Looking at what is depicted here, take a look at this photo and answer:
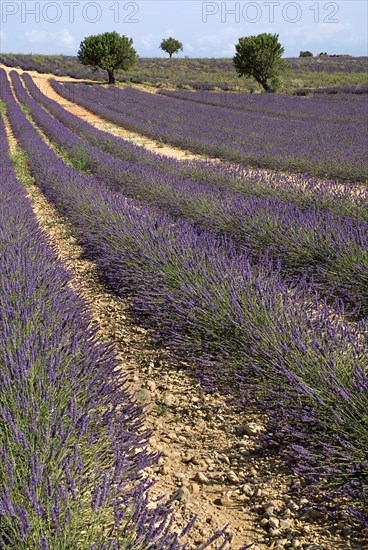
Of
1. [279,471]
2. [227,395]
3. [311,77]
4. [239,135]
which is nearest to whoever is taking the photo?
[279,471]

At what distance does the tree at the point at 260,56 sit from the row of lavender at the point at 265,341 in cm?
2592

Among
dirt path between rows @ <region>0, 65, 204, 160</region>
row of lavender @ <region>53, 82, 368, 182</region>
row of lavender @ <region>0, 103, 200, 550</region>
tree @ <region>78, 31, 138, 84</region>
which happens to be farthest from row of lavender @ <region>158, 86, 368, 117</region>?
row of lavender @ <region>0, 103, 200, 550</region>

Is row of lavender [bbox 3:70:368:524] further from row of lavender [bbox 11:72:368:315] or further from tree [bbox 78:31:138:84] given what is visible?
tree [bbox 78:31:138:84]

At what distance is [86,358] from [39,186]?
23.8 ft

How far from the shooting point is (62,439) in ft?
5.73

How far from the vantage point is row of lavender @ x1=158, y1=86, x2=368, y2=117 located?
16.8 m

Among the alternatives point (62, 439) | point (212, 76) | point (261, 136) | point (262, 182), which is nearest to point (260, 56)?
point (212, 76)

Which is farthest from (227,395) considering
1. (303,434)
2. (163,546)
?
(163,546)

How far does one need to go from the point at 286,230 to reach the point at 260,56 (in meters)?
25.8

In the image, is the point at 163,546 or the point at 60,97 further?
the point at 60,97

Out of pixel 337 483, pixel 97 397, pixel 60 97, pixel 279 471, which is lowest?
pixel 279 471

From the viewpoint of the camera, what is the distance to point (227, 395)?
9.23ft

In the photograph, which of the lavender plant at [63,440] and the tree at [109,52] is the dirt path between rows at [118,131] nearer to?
the tree at [109,52]

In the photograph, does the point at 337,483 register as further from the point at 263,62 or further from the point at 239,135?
the point at 263,62
